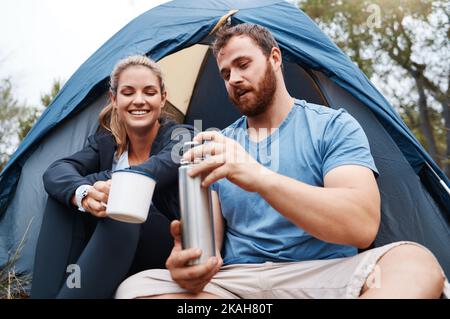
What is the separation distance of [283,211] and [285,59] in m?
1.18

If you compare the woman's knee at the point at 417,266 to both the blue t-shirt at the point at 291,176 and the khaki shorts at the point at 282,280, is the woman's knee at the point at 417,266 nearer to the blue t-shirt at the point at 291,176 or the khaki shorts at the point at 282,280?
the khaki shorts at the point at 282,280

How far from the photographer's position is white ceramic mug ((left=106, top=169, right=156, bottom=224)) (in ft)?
3.45

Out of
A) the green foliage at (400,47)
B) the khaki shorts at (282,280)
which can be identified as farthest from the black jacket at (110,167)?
the green foliage at (400,47)

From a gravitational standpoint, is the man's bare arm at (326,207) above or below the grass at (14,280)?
above

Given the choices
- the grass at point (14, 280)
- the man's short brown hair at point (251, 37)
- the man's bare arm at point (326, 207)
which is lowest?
the grass at point (14, 280)

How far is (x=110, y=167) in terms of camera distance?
1.68 m

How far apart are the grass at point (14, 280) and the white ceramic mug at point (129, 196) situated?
0.95 metres

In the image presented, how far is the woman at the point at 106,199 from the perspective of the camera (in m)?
1.15

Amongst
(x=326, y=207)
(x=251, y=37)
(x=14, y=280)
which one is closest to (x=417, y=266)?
(x=326, y=207)

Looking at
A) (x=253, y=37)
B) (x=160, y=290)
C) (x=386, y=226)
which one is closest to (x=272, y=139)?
(x=253, y=37)

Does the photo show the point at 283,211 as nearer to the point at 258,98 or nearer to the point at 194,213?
the point at 194,213

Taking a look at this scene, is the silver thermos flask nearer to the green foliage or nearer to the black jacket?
the black jacket

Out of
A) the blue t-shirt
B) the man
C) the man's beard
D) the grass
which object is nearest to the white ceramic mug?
the man

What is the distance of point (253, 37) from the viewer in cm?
149
